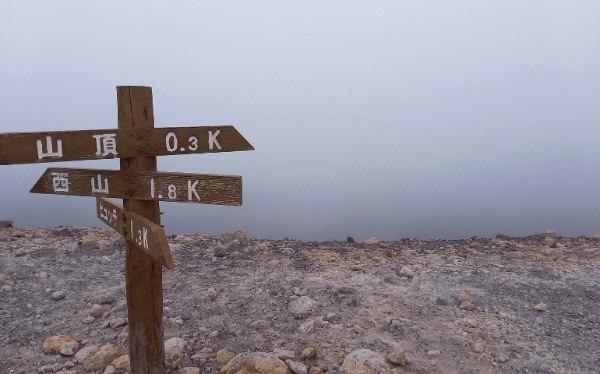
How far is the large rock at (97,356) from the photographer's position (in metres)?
5.49

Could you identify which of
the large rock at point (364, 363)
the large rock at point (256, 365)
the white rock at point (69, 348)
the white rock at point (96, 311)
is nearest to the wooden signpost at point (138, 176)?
the large rock at point (256, 365)

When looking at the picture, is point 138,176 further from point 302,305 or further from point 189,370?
point 302,305

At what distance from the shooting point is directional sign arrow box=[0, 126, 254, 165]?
12.9 ft

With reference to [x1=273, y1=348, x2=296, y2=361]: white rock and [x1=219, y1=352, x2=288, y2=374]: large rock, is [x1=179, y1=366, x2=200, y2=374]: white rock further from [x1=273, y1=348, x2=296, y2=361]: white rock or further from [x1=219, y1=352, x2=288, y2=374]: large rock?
[x1=273, y1=348, x2=296, y2=361]: white rock

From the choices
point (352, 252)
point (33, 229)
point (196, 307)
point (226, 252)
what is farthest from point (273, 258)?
point (33, 229)

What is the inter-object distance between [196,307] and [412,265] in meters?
4.22

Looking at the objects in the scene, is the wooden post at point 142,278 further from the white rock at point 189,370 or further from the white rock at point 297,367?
the white rock at point 297,367

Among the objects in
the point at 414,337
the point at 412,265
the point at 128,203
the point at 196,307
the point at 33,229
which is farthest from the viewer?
the point at 33,229

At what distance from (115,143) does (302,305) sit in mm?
3641

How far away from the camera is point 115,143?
162 inches

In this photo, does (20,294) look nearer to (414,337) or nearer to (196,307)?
(196,307)

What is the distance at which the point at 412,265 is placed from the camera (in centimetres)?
880

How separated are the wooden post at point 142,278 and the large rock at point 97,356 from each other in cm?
93

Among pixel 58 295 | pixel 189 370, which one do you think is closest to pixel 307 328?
pixel 189 370
